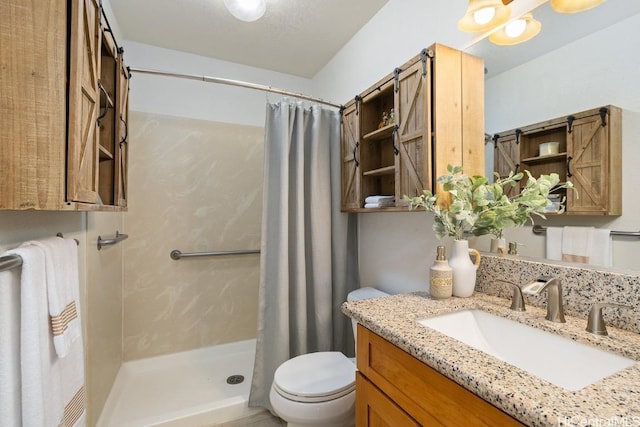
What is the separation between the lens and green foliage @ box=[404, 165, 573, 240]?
991mm

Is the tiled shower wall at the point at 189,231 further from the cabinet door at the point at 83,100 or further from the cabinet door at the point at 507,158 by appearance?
the cabinet door at the point at 507,158

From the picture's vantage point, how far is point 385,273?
1789mm

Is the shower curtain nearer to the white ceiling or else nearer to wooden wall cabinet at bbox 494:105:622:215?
the white ceiling

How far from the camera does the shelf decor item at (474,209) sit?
1.03 metres

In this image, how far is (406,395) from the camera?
77 cm

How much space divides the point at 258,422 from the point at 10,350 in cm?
134

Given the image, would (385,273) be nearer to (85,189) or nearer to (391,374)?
(391,374)

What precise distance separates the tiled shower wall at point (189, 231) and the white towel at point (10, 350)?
64.0 inches

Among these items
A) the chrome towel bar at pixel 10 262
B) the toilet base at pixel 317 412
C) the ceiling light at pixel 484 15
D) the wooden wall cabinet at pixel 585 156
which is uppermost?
the ceiling light at pixel 484 15

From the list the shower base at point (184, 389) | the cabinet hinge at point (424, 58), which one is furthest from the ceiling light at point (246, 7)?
the shower base at point (184, 389)

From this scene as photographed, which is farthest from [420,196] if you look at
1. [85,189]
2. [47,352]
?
[47,352]

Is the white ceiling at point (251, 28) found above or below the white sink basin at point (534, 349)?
above

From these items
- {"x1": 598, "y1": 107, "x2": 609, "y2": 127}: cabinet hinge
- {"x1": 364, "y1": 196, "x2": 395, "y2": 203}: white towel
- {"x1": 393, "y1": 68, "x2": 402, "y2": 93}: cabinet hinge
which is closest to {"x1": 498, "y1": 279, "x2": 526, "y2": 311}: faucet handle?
{"x1": 598, "y1": 107, "x2": 609, "y2": 127}: cabinet hinge

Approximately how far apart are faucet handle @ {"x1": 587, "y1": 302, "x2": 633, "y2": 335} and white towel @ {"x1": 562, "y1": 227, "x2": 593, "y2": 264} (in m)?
0.20
